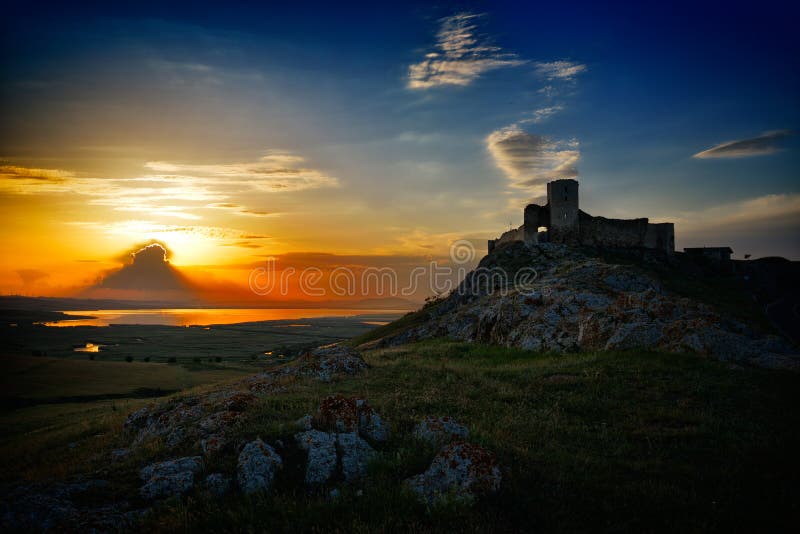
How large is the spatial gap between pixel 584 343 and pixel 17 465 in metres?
26.4

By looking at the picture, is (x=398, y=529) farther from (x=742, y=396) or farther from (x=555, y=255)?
(x=555, y=255)

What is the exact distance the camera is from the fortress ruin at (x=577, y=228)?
2424 inches

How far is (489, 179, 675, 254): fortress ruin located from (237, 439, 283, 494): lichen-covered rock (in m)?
59.8

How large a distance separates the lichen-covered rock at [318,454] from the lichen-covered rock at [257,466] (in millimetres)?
598

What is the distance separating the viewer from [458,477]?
284 inches

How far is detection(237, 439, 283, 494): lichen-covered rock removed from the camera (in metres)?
7.60

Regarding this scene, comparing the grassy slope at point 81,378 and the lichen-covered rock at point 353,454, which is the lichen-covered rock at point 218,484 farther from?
the grassy slope at point 81,378

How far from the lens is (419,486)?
7.21 m

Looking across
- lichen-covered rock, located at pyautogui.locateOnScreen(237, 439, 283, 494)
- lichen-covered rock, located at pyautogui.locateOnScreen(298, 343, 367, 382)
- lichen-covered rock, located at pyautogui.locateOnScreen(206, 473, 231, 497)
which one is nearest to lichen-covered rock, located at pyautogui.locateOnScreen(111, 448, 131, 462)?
lichen-covered rock, located at pyautogui.locateOnScreen(206, 473, 231, 497)

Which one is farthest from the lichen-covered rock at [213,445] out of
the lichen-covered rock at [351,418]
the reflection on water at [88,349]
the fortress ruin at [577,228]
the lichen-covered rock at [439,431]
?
the reflection on water at [88,349]

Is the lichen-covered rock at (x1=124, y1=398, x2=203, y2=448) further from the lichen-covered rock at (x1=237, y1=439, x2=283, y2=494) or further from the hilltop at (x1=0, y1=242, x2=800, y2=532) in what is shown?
the lichen-covered rock at (x1=237, y1=439, x2=283, y2=494)

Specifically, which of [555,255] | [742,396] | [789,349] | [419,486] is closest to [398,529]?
[419,486]

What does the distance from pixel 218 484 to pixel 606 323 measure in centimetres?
2259

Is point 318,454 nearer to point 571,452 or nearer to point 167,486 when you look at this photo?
point 167,486
